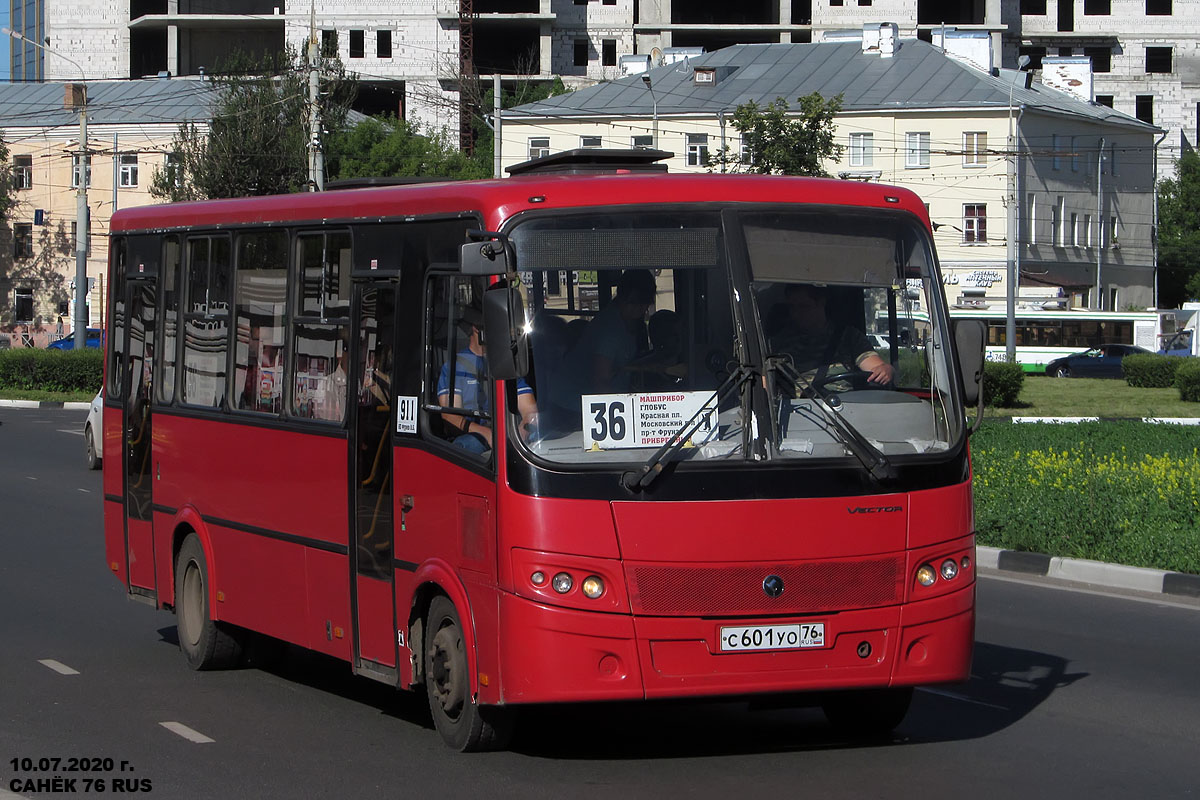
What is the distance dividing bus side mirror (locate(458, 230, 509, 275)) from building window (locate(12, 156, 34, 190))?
7795cm

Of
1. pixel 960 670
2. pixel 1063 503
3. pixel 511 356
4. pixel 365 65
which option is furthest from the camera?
pixel 365 65

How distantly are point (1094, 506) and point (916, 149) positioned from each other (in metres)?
58.5

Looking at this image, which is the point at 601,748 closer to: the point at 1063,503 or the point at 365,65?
the point at 1063,503

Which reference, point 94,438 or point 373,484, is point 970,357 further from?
point 94,438

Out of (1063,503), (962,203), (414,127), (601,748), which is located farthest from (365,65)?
(601,748)

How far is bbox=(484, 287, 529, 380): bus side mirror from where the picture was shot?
6637 mm

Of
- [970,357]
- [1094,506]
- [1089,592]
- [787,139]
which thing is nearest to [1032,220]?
[787,139]

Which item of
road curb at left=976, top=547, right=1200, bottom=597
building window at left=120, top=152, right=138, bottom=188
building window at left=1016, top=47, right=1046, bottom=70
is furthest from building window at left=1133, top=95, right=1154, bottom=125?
road curb at left=976, top=547, right=1200, bottom=597

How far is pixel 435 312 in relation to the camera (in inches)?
294

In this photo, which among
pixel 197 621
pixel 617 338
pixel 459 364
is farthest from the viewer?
pixel 197 621

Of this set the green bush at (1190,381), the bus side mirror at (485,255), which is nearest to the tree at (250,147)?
the green bush at (1190,381)

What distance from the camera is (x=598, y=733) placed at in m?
7.86

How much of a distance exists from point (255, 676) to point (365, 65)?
8838 centimetres

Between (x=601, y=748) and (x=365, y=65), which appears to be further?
(x=365, y=65)
